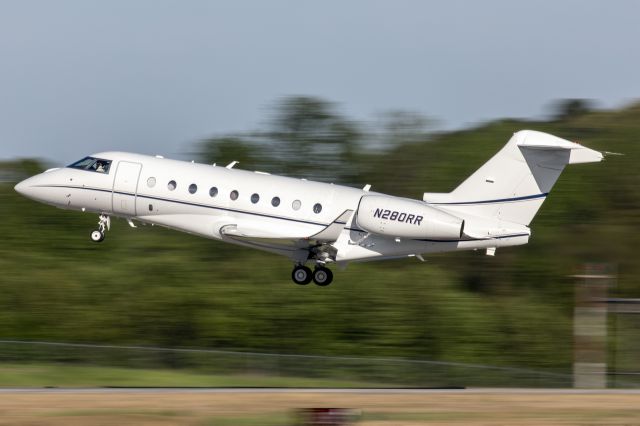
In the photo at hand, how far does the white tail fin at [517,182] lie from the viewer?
3450cm

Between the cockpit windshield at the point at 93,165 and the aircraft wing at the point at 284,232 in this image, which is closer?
the aircraft wing at the point at 284,232

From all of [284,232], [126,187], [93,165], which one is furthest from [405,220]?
[93,165]

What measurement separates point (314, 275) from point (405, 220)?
3.95 meters

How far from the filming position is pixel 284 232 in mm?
34750

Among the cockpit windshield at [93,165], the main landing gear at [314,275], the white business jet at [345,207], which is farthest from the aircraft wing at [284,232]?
the cockpit windshield at [93,165]

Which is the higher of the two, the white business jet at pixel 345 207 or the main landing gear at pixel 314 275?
the white business jet at pixel 345 207

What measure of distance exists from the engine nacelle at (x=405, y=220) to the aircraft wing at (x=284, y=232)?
2.83 feet

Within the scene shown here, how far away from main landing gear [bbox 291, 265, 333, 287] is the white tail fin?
4.34 metres

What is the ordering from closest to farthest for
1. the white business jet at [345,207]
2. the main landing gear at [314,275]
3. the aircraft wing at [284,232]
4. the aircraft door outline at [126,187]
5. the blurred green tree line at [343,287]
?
the white business jet at [345,207] → the aircraft wing at [284,232] → the aircraft door outline at [126,187] → the main landing gear at [314,275] → the blurred green tree line at [343,287]

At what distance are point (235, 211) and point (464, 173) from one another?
3357 centimetres

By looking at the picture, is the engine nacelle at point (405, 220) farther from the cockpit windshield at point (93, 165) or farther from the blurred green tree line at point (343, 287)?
the blurred green tree line at point (343, 287)

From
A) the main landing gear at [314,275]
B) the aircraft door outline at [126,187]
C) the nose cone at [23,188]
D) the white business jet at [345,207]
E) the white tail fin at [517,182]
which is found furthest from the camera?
the nose cone at [23,188]

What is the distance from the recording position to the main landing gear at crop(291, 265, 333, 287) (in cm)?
3606

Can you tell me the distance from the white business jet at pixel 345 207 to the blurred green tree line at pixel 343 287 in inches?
723
